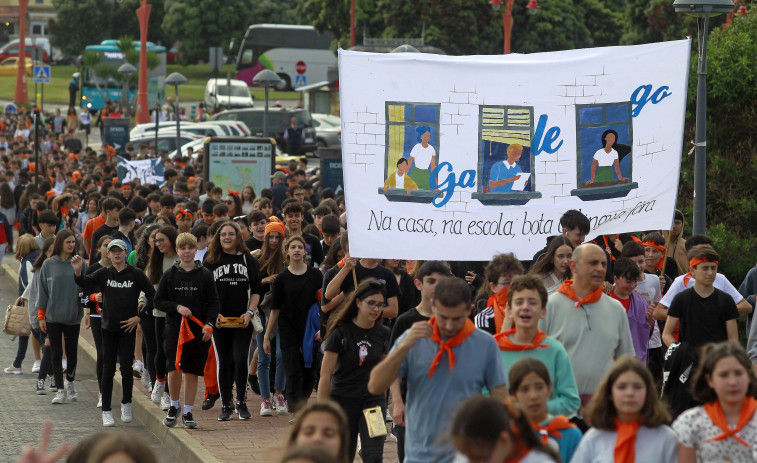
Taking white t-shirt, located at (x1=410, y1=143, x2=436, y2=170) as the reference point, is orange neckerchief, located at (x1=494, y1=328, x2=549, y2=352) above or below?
below

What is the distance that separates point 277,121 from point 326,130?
10.1ft

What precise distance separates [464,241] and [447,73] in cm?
120

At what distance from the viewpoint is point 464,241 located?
901 cm

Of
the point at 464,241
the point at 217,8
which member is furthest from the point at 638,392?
the point at 217,8

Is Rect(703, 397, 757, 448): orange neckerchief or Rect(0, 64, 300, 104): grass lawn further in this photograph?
Rect(0, 64, 300, 104): grass lawn

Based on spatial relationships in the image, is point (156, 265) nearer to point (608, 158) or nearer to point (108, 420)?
point (108, 420)

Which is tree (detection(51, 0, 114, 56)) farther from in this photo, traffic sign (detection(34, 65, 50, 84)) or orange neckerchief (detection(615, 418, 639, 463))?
orange neckerchief (detection(615, 418, 639, 463))

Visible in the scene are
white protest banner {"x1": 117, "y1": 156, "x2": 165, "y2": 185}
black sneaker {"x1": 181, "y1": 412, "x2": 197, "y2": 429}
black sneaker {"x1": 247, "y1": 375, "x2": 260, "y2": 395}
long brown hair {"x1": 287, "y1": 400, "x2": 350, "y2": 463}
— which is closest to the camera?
long brown hair {"x1": 287, "y1": 400, "x2": 350, "y2": 463}

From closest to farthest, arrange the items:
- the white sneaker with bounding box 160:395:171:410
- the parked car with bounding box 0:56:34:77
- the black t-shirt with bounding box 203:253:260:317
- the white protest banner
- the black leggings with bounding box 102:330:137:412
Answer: the black t-shirt with bounding box 203:253:260:317
the black leggings with bounding box 102:330:137:412
the white sneaker with bounding box 160:395:171:410
the white protest banner
the parked car with bounding box 0:56:34:77

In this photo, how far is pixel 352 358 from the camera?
315 inches


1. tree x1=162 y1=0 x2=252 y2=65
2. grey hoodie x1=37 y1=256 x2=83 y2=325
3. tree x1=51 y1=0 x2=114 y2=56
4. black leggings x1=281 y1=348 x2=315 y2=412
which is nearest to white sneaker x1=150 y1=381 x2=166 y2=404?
grey hoodie x1=37 y1=256 x2=83 y2=325

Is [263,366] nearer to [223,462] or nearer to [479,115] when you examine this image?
[223,462]

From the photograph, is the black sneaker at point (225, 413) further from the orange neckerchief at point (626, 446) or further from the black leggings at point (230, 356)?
the orange neckerchief at point (626, 446)

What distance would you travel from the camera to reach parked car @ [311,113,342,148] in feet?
154
